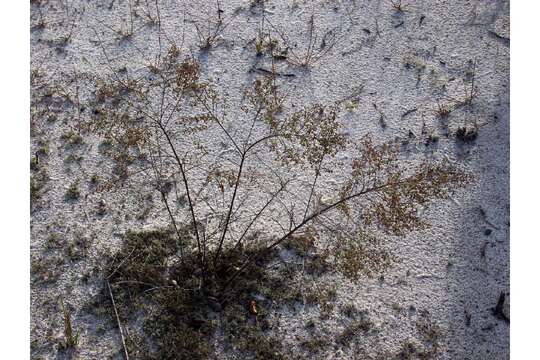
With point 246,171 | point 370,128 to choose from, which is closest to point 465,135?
point 370,128

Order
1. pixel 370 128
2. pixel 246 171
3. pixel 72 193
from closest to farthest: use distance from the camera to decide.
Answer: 1. pixel 72 193
2. pixel 246 171
3. pixel 370 128

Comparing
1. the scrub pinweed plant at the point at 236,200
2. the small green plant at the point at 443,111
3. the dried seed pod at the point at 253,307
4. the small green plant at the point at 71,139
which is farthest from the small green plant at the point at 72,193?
the small green plant at the point at 443,111

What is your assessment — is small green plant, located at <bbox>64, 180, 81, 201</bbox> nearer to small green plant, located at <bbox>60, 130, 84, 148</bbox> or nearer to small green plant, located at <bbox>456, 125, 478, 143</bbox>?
small green plant, located at <bbox>60, 130, 84, 148</bbox>

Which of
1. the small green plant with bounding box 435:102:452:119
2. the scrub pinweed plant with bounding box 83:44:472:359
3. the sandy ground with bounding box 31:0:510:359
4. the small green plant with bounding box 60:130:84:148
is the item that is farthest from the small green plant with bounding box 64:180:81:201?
the small green plant with bounding box 435:102:452:119

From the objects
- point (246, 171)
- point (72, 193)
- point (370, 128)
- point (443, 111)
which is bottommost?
point (72, 193)

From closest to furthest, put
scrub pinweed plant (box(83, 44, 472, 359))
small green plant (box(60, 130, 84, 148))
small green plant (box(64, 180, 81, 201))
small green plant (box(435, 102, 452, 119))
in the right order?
scrub pinweed plant (box(83, 44, 472, 359)), small green plant (box(64, 180, 81, 201)), small green plant (box(60, 130, 84, 148)), small green plant (box(435, 102, 452, 119))

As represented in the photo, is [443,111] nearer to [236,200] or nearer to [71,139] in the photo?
[236,200]

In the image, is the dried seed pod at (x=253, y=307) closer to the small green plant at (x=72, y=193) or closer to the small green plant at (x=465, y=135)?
the small green plant at (x=72, y=193)
